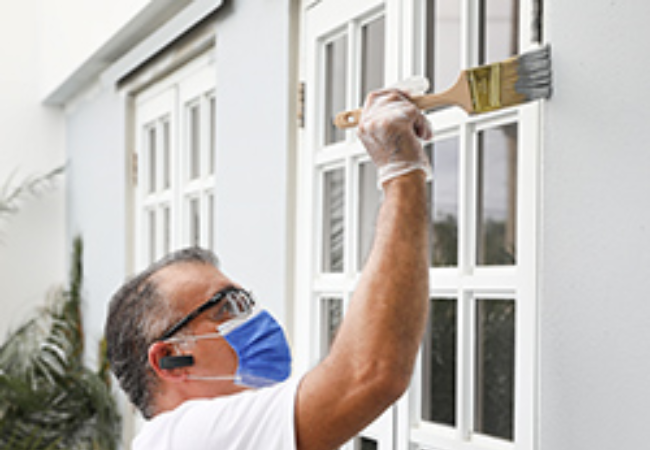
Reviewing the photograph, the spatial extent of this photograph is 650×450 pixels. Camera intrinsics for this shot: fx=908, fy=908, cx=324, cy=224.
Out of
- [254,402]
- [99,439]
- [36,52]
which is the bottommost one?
[99,439]

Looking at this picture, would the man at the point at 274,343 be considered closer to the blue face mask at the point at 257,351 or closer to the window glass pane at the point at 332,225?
the blue face mask at the point at 257,351

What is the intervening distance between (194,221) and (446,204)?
1.67 metres

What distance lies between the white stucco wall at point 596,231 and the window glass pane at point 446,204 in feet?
8.92

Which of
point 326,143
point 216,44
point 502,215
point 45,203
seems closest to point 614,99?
point 326,143

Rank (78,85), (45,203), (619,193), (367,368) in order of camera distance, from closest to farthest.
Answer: (367,368), (619,193), (78,85), (45,203)

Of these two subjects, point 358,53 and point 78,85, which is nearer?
point 358,53

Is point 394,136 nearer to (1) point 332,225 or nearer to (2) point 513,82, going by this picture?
(2) point 513,82

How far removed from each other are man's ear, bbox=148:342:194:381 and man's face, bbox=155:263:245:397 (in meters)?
0.01

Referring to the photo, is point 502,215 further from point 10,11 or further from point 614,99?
point 614,99

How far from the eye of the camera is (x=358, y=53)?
2553 millimetres

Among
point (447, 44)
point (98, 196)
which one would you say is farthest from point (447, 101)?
point (98, 196)

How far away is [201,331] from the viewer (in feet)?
5.32

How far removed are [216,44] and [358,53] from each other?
102cm

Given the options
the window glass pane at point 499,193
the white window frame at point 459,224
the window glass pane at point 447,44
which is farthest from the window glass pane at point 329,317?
the window glass pane at point 499,193
